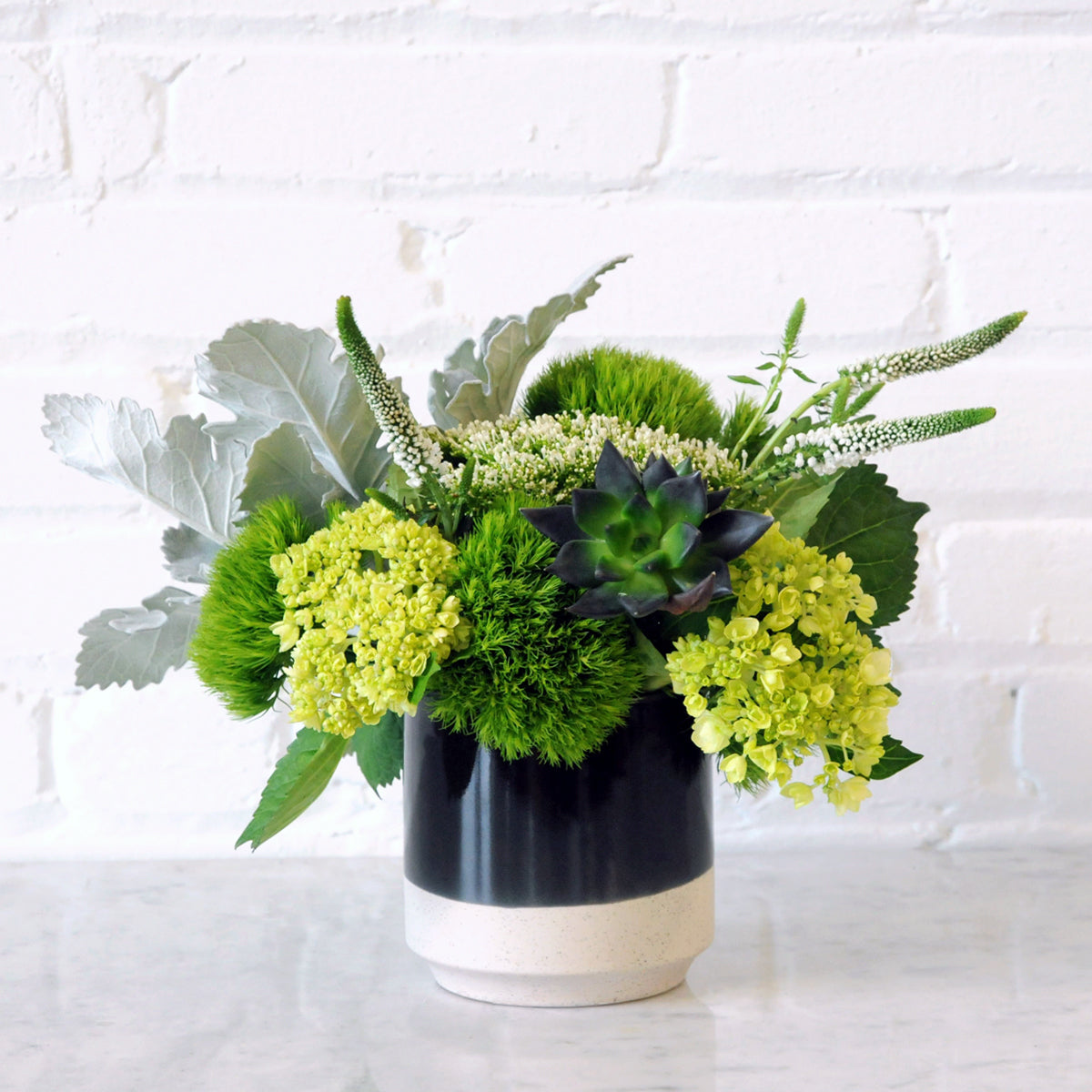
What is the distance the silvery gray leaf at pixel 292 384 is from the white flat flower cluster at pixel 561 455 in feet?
0.20

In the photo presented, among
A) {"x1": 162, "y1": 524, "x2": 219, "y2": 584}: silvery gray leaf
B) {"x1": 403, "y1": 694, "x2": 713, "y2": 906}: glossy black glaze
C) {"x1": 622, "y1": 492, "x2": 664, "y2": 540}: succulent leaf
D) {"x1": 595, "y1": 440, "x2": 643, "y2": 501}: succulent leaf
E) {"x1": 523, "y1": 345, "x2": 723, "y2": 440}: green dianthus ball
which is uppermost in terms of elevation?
{"x1": 523, "y1": 345, "x2": 723, "y2": 440}: green dianthus ball

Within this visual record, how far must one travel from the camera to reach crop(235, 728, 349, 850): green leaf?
49 centimetres

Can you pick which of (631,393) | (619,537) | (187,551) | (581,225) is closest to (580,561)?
(619,537)

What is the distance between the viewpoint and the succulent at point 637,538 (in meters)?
0.43

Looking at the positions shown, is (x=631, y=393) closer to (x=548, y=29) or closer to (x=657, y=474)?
(x=657, y=474)

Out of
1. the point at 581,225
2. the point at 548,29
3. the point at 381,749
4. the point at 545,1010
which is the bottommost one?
the point at 545,1010

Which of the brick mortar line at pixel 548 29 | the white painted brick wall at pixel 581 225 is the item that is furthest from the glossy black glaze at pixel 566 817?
the brick mortar line at pixel 548 29

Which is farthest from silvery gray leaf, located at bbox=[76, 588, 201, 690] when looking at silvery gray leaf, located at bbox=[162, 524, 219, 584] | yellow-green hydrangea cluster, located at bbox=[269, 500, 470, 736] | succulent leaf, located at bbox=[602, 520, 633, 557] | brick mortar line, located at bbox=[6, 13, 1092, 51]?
brick mortar line, located at bbox=[6, 13, 1092, 51]

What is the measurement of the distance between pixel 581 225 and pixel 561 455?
357 millimetres

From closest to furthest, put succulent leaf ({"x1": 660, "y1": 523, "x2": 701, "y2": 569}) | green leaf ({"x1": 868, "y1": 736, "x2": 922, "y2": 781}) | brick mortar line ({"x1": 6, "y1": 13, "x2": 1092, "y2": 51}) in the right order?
1. succulent leaf ({"x1": 660, "y1": 523, "x2": 701, "y2": 569})
2. green leaf ({"x1": 868, "y1": 736, "x2": 922, "y2": 781})
3. brick mortar line ({"x1": 6, "y1": 13, "x2": 1092, "y2": 51})

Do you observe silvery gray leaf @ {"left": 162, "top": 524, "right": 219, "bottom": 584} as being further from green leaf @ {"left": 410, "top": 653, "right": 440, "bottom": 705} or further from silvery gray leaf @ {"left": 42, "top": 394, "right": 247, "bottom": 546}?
green leaf @ {"left": 410, "top": 653, "right": 440, "bottom": 705}

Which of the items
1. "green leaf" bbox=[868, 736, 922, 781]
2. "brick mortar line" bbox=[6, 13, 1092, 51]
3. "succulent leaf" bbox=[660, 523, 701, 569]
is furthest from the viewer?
"brick mortar line" bbox=[6, 13, 1092, 51]

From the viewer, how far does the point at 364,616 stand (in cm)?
45

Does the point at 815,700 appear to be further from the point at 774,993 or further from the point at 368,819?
the point at 368,819
